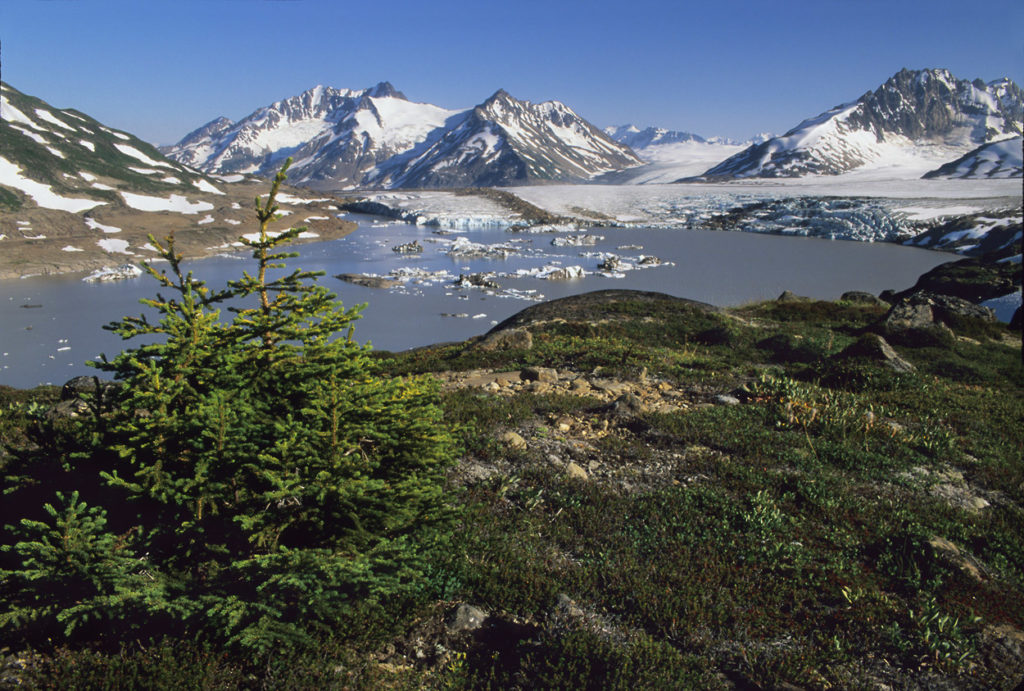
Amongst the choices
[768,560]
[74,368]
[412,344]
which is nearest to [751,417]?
[768,560]

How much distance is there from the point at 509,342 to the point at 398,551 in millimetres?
14983

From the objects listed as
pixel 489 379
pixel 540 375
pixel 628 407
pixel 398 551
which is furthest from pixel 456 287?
pixel 398 551

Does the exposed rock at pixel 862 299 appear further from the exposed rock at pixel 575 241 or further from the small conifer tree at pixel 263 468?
the exposed rock at pixel 575 241

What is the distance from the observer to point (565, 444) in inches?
392

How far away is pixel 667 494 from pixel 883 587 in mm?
2677

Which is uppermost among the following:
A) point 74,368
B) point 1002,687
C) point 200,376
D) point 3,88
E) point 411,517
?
point 3,88

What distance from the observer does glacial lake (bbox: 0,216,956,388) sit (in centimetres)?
3438

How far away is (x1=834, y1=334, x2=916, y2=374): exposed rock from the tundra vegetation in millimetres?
7854

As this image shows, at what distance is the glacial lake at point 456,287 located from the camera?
34375 mm

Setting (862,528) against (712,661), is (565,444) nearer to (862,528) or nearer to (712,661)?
(862,528)

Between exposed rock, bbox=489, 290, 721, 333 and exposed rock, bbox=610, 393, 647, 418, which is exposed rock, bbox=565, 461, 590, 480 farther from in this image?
exposed rock, bbox=489, 290, 721, 333

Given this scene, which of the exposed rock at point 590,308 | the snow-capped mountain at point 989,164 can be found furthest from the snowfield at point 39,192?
the snow-capped mountain at point 989,164

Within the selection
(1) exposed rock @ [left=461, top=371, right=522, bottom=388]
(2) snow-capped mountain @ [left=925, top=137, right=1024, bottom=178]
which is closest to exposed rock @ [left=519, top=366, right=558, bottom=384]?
(1) exposed rock @ [left=461, top=371, right=522, bottom=388]

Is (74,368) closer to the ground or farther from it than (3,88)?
closer to the ground
